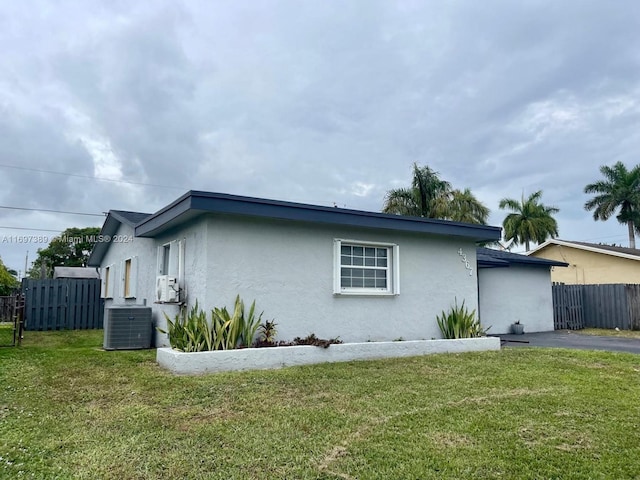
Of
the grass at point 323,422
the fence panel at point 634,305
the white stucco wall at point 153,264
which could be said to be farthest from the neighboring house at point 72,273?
the fence panel at point 634,305

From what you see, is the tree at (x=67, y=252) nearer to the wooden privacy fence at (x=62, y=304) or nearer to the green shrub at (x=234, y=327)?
the wooden privacy fence at (x=62, y=304)

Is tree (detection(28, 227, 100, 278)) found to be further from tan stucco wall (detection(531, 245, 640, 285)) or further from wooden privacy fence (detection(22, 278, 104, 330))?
tan stucco wall (detection(531, 245, 640, 285))

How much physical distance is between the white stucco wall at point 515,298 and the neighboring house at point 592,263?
945cm

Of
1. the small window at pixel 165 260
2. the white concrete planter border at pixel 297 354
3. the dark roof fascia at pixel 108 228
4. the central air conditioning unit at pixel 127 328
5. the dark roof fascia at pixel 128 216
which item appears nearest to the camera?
the white concrete planter border at pixel 297 354

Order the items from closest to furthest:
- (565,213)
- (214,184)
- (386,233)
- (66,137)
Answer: (386,233) → (66,137) → (214,184) → (565,213)

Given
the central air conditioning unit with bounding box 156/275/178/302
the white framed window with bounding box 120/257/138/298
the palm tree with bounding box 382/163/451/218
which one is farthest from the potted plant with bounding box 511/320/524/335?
the white framed window with bounding box 120/257/138/298

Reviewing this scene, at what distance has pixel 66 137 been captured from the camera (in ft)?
65.0

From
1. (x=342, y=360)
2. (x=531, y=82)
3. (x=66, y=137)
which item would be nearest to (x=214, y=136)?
(x=66, y=137)

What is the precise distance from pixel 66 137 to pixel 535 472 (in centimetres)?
2140

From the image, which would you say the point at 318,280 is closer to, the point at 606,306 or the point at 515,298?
the point at 515,298

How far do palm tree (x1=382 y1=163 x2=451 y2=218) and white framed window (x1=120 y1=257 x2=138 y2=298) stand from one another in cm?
1324

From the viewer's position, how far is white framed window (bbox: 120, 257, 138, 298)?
11901 millimetres

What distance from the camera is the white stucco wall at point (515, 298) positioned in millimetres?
14039

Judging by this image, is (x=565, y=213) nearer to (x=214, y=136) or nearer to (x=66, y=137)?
(x=214, y=136)
